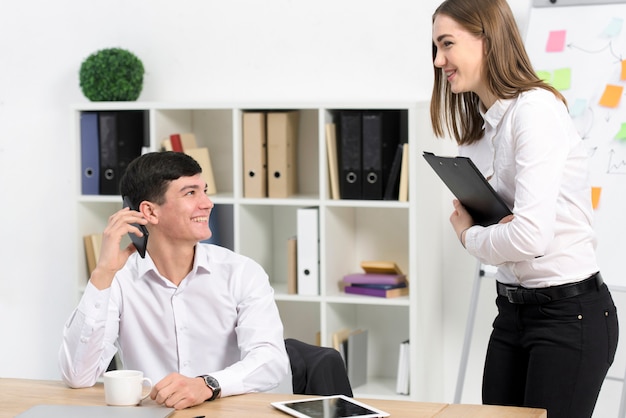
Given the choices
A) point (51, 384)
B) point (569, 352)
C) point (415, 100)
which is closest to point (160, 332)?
point (51, 384)

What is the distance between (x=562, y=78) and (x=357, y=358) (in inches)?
55.2

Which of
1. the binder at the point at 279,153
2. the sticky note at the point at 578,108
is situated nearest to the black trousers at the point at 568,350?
the sticky note at the point at 578,108

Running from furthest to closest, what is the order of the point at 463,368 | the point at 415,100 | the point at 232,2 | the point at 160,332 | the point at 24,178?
the point at 24,178 → the point at 232,2 → the point at 415,100 → the point at 463,368 → the point at 160,332

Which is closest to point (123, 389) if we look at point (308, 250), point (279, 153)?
point (308, 250)

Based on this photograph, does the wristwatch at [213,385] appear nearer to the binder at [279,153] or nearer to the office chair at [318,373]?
the office chair at [318,373]

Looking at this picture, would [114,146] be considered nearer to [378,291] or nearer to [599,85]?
[378,291]

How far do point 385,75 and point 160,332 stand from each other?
179cm

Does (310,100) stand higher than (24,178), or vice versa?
(310,100)

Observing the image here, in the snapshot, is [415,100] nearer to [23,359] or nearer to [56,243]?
[56,243]

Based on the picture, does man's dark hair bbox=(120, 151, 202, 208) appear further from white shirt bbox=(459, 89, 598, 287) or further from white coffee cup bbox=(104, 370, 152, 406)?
white shirt bbox=(459, 89, 598, 287)

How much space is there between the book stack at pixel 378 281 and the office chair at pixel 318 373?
1328mm

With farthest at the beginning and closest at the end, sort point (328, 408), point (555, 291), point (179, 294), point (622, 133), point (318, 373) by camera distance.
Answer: point (622, 133) < point (179, 294) < point (318, 373) < point (555, 291) < point (328, 408)

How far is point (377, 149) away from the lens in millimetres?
3512

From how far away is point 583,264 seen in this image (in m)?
2.07
